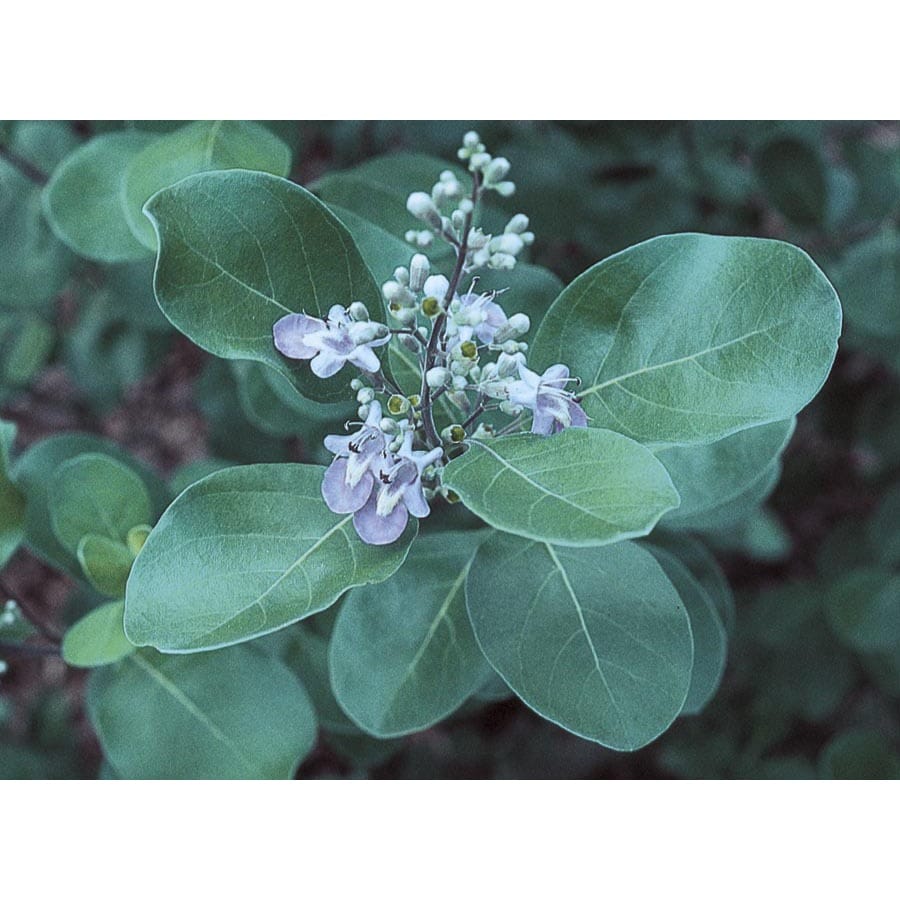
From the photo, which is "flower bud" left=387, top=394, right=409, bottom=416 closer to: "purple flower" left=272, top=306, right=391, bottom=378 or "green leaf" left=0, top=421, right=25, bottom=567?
"purple flower" left=272, top=306, right=391, bottom=378

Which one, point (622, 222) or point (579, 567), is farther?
point (622, 222)

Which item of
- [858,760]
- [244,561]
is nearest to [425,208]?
[244,561]

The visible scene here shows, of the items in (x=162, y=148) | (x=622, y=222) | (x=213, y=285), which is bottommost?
(x=622, y=222)

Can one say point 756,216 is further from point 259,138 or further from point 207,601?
point 207,601

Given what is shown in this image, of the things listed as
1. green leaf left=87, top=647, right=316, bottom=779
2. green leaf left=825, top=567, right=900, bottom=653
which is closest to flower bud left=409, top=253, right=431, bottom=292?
green leaf left=87, top=647, right=316, bottom=779

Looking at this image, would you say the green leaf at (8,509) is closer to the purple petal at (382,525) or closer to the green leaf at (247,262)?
the green leaf at (247,262)

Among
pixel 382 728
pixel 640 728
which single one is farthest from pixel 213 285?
pixel 640 728

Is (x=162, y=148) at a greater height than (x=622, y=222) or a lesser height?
greater
